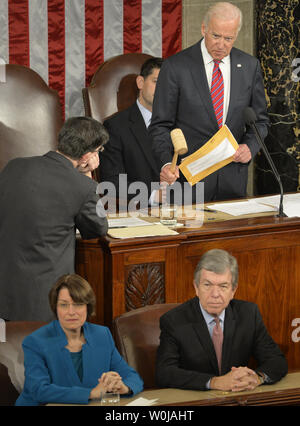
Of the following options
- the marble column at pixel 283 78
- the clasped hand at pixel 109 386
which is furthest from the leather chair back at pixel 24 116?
the clasped hand at pixel 109 386

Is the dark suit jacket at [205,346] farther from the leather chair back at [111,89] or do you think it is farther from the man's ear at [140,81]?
the leather chair back at [111,89]

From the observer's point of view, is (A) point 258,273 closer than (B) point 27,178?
No

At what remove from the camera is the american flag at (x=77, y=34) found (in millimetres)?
6207

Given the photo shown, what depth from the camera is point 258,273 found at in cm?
438

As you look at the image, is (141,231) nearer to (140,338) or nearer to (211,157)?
(211,157)

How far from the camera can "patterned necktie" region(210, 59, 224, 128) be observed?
16.3 feet

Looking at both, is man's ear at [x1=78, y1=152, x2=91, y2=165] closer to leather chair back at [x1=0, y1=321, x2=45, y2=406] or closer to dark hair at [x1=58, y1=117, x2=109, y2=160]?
dark hair at [x1=58, y1=117, x2=109, y2=160]

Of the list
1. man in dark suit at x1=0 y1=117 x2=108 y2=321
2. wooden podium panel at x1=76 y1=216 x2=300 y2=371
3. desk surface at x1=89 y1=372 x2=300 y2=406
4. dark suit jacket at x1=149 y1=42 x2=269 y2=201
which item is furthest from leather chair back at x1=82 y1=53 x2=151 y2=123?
desk surface at x1=89 y1=372 x2=300 y2=406

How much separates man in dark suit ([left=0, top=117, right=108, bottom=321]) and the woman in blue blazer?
2.09 feet

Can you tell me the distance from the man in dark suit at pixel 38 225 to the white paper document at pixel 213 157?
85 cm

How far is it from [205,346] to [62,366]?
64 centimetres

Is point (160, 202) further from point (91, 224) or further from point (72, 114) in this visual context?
point (72, 114)
